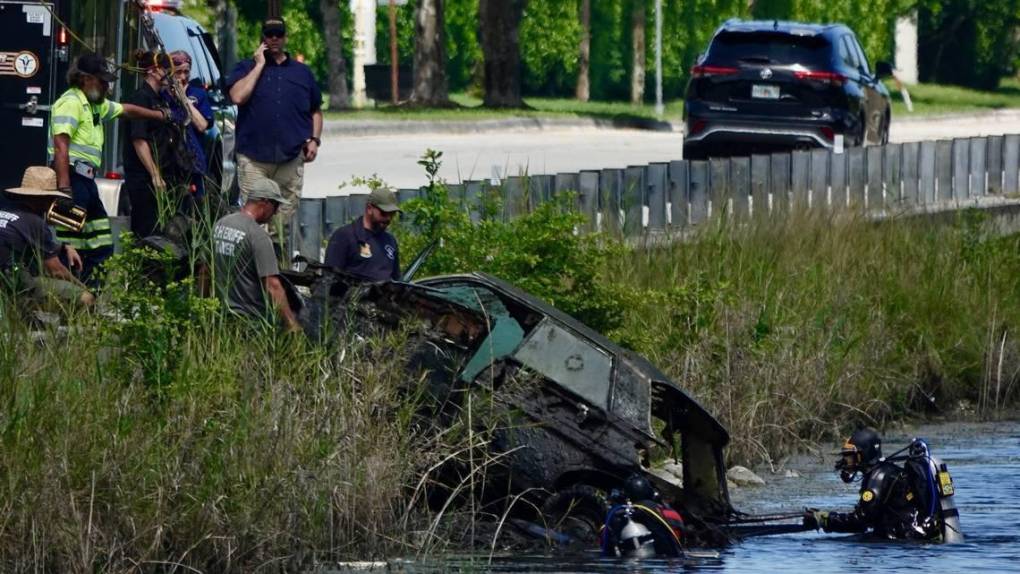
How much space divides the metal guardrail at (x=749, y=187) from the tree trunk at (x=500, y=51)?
58.8 ft

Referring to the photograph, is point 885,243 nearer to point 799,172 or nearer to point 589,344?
point 799,172

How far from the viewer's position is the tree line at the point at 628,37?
188 feet

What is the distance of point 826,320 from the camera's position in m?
17.4

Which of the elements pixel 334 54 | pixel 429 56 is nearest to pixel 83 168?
pixel 429 56

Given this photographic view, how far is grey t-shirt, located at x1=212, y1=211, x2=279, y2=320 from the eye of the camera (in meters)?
12.0

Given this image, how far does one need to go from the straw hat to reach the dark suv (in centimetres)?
1414

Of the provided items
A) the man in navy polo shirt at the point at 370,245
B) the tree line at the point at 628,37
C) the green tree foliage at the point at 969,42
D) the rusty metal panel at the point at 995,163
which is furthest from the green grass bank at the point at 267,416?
the green tree foliage at the point at 969,42

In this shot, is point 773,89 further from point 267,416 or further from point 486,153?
point 267,416

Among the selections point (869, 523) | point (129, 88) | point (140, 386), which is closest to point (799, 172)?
point (129, 88)

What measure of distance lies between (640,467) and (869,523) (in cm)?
147

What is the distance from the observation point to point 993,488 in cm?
1544

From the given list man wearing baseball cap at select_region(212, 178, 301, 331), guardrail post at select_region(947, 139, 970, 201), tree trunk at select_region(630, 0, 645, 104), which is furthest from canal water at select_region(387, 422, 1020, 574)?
tree trunk at select_region(630, 0, 645, 104)

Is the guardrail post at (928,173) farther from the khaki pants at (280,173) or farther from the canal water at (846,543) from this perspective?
the khaki pants at (280,173)

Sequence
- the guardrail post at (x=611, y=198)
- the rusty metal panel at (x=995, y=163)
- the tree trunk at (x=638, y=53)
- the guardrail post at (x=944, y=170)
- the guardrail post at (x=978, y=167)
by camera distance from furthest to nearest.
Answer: the tree trunk at (x=638, y=53)
the rusty metal panel at (x=995, y=163)
the guardrail post at (x=978, y=167)
the guardrail post at (x=944, y=170)
the guardrail post at (x=611, y=198)
